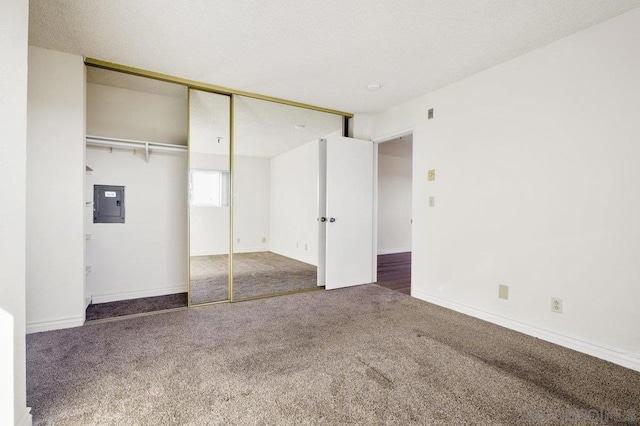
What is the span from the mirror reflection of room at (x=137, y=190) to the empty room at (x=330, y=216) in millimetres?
26

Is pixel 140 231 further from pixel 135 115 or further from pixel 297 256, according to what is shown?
pixel 297 256

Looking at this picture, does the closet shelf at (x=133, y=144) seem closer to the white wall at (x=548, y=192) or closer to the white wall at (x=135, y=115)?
the white wall at (x=135, y=115)

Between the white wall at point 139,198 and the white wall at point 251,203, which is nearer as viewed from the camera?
the white wall at point 139,198

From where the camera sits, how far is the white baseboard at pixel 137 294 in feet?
11.3

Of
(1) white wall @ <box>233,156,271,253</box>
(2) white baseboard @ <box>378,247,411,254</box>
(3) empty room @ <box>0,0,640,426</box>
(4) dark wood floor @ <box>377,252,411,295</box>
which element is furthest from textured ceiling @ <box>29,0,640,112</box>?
(2) white baseboard @ <box>378,247,411,254</box>

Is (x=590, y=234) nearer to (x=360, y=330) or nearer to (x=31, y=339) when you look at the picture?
(x=360, y=330)

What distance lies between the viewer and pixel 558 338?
7.97 ft

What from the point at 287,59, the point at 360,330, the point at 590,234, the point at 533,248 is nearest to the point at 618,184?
the point at 590,234

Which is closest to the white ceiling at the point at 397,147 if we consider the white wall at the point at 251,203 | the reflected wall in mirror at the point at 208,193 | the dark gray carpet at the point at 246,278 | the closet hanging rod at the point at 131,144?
the white wall at the point at 251,203

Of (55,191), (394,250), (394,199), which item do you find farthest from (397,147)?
(55,191)

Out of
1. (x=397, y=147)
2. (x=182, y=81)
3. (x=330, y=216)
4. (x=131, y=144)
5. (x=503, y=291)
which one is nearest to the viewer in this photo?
(x=503, y=291)

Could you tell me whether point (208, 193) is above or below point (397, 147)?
below

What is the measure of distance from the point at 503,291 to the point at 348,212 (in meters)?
Result: 2.06

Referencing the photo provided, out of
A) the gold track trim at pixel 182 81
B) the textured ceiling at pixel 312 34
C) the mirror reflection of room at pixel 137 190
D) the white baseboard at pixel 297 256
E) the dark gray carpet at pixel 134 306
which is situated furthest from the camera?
the white baseboard at pixel 297 256
